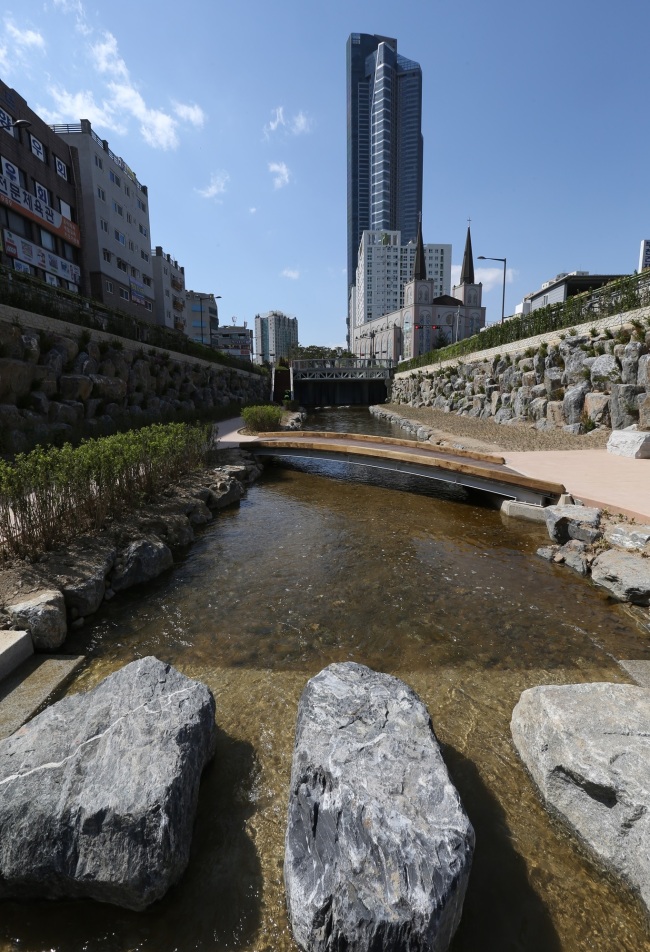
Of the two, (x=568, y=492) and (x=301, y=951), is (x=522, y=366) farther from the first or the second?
(x=301, y=951)

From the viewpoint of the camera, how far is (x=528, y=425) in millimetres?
19266

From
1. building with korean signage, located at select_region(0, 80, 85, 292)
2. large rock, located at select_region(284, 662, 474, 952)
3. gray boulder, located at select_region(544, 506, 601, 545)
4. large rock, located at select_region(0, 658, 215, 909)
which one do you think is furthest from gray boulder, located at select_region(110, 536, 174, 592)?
building with korean signage, located at select_region(0, 80, 85, 292)

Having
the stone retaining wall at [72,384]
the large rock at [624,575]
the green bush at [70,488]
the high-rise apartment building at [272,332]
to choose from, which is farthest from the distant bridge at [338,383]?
the high-rise apartment building at [272,332]

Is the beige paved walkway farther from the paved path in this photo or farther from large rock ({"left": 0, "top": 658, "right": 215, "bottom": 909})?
large rock ({"left": 0, "top": 658, "right": 215, "bottom": 909})

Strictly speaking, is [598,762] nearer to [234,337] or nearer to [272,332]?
[234,337]

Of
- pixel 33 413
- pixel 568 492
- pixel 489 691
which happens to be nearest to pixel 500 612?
pixel 489 691

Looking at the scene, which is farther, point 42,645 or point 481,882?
point 42,645

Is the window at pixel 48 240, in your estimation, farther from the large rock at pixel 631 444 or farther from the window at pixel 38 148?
the large rock at pixel 631 444

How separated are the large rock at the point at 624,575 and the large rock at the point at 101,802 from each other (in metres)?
5.41

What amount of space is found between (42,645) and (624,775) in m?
5.24

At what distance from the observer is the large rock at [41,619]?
15.1 feet

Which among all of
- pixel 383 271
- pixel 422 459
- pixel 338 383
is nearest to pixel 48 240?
pixel 338 383

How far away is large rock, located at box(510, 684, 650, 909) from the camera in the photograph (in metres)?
2.52

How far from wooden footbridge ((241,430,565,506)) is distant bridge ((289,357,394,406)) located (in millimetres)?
28928
